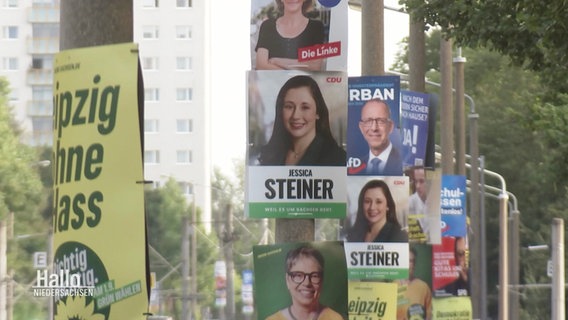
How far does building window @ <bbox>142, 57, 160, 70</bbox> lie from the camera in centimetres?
12362

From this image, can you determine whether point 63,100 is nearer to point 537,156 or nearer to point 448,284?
point 448,284

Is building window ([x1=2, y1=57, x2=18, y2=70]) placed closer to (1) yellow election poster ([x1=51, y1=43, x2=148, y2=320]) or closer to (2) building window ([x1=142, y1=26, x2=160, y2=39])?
(2) building window ([x1=142, y1=26, x2=160, y2=39])

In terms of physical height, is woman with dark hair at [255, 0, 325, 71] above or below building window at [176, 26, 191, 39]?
below

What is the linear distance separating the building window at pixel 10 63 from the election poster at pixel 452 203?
84.1 meters

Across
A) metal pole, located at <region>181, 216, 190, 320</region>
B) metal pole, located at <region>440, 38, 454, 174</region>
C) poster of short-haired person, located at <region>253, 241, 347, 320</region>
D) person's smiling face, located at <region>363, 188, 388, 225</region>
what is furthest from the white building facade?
poster of short-haired person, located at <region>253, 241, 347, 320</region>

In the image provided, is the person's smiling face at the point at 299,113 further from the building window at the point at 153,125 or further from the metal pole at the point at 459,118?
the building window at the point at 153,125

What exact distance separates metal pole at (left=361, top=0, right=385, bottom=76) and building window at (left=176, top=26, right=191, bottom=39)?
99.5 meters

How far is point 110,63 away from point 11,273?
213ft

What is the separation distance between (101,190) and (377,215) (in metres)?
15.6

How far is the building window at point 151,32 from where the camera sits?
4851 inches

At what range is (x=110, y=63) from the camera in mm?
7949

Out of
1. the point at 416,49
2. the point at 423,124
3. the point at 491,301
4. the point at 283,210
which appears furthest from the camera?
the point at 491,301

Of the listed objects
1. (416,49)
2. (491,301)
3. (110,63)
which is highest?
(416,49)

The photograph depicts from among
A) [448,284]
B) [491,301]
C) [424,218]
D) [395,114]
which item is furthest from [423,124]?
[491,301]
